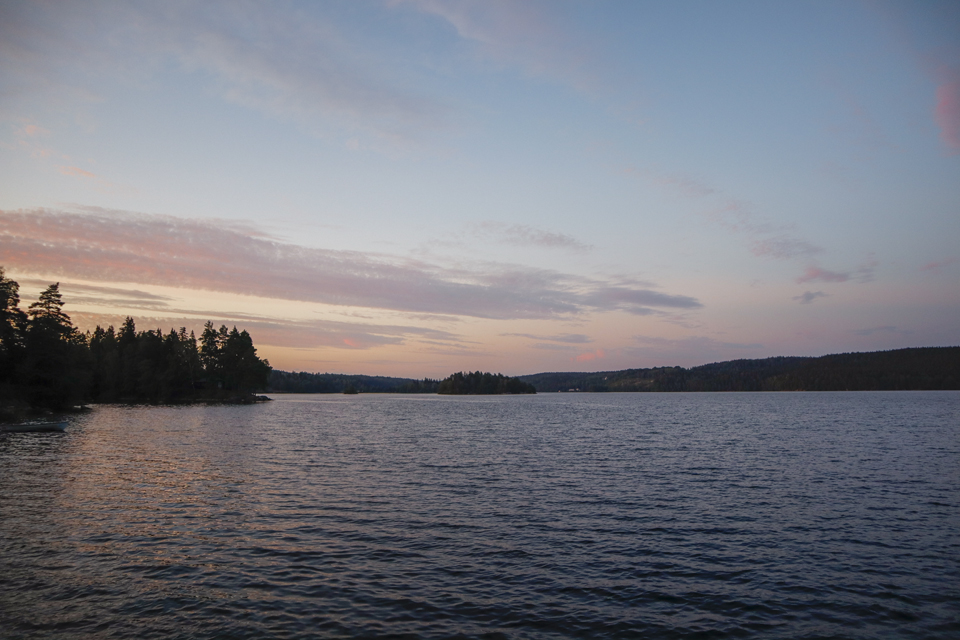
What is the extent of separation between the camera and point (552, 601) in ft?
56.1

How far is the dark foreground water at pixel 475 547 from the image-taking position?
51.7 ft

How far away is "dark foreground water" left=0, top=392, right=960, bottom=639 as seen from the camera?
15758 mm

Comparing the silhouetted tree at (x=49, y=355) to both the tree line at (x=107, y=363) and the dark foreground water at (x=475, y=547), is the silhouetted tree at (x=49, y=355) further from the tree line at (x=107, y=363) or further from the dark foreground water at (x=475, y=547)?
the dark foreground water at (x=475, y=547)

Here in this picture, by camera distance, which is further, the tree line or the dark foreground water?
the tree line

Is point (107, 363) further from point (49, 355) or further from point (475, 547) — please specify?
point (475, 547)

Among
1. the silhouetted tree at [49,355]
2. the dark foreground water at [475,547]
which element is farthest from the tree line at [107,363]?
the dark foreground water at [475,547]

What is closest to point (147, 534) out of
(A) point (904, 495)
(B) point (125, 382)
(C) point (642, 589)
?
(C) point (642, 589)

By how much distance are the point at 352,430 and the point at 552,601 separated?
6503 centimetres

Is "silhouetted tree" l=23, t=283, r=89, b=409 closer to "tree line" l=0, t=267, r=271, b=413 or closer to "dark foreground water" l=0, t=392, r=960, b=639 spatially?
"tree line" l=0, t=267, r=271, b=413

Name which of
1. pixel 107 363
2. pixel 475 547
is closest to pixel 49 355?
pixel 107 363

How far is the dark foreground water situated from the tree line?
51507mm

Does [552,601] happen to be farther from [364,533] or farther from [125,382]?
[125,382]

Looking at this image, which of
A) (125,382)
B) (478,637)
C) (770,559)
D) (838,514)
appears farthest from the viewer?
(125,382)

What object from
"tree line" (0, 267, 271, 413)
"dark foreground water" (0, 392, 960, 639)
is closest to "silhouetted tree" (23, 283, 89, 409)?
"tree line" (0, 267, 271, 413)
